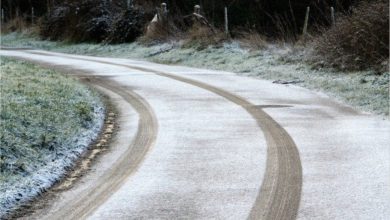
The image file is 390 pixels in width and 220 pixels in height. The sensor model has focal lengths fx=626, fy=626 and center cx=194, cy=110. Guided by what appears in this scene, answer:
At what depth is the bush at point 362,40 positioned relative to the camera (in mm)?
14180

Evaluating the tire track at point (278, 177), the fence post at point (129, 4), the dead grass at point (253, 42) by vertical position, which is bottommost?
the tire track at point (278, 177)

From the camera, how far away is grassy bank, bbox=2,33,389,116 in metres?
11.9

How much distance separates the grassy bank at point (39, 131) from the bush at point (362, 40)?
6346 mm

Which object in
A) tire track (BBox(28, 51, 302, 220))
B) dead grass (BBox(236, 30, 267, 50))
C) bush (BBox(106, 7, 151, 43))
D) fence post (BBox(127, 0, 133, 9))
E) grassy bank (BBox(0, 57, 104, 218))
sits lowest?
tire track (BBox(28, 51, 302, 220))

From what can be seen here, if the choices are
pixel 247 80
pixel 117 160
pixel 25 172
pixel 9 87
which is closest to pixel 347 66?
pixel 247 80

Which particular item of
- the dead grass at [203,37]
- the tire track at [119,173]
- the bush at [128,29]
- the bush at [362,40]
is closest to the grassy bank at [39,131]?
the tire track at [119,173]

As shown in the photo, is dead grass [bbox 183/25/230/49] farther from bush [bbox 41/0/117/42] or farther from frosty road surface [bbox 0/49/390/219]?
frosty road surface [bbox 0/49/390/219]

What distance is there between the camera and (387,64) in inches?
545

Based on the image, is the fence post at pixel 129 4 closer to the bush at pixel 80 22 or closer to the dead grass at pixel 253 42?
the bush at pixel 80 22

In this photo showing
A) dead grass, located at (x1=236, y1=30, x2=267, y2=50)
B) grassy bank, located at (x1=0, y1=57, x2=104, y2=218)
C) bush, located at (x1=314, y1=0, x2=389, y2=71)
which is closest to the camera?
grassy bank, located at (x1=0, y1=57, x2=104, y2=218)

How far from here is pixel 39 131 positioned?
760 cm

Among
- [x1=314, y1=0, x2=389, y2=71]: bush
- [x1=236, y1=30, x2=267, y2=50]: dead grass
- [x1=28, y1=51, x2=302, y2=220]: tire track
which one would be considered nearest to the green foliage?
[x1=28, y1=51, x2=302, y2=220]: tire track

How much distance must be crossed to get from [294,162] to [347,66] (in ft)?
27.4

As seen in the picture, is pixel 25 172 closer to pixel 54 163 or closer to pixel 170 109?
pixel 54 163
